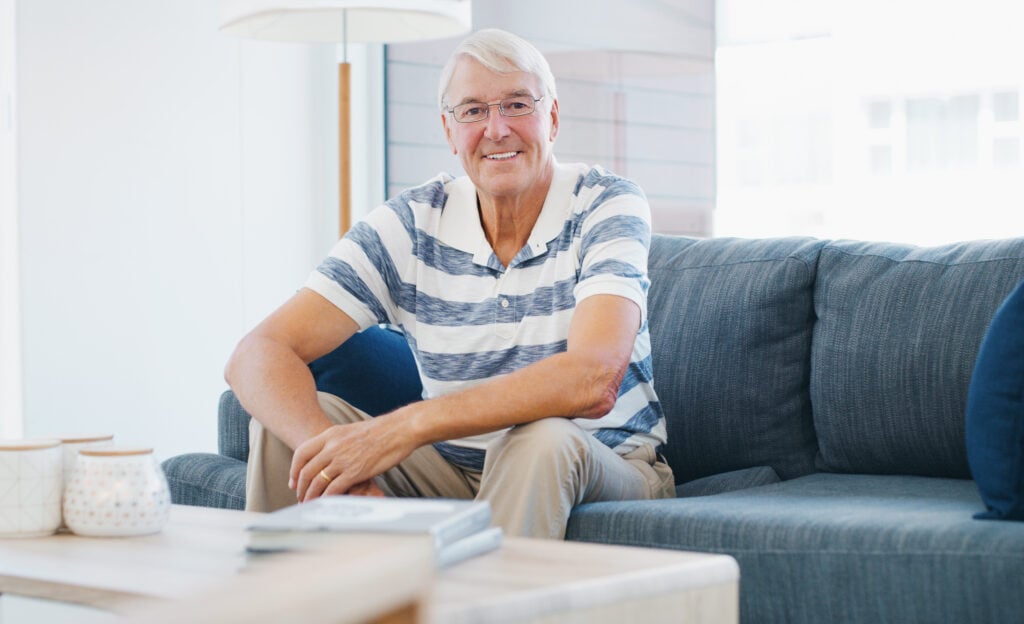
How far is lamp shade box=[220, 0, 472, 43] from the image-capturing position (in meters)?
3.18

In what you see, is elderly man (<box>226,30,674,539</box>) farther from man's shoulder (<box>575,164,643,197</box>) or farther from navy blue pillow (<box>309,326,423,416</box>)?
navy blue pillow (<box>309,326,423,416</box>)

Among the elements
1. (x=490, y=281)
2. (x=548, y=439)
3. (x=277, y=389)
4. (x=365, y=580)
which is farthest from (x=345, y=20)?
(x=365, y=580)

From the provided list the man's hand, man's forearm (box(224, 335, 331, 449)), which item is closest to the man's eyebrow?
man's forearm (box(224, 335, 331, 449))

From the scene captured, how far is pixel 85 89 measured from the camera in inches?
143

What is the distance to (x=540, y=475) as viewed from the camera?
1707mm

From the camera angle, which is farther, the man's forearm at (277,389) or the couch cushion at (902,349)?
the couch cushion at (902,349)

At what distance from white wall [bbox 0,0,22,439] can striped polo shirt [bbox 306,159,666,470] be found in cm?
155

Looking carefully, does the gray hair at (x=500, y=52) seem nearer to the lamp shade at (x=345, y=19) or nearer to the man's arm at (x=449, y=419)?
the man's arm at (x=449, y=419)

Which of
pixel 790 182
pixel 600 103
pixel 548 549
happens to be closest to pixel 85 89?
pixel 600 103

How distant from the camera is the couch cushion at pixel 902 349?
6.89ft

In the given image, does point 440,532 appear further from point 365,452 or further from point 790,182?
point 790,182

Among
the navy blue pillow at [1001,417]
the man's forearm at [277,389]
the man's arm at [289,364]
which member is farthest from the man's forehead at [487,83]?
the navy blue pillow at [1001,417]

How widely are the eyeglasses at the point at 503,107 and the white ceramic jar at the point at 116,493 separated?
98cm

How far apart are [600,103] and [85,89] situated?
1.54m
